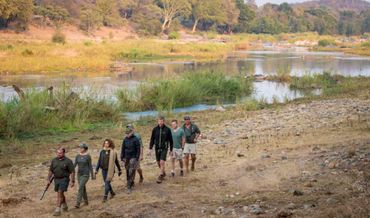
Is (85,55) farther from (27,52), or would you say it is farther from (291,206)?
(291,206)

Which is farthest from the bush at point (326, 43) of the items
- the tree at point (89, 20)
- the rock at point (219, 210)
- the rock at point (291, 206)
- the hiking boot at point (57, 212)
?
the hiking boot at point (57, 212)

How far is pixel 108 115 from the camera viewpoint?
24.9 metres

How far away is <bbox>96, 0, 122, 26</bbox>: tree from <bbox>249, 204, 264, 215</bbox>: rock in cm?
9244

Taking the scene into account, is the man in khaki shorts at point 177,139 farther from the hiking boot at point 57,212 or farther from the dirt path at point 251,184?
the hiking boot at point 57,212

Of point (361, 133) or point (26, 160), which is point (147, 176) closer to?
point (26, 160)

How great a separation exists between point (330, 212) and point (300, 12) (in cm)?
18028

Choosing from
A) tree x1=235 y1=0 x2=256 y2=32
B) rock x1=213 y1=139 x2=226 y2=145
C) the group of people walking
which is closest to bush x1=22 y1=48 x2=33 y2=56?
rock x1=213 y1=139 x2=226 y2=145

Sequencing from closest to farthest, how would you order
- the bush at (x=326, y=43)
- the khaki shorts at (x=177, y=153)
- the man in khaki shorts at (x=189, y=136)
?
1. the khaki shorts at (x=177, y=153)
2. the man in khaki shorts at (x=189, y=136)
3. the bush at (x=326, y=43)

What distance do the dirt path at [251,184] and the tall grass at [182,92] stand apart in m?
10.3

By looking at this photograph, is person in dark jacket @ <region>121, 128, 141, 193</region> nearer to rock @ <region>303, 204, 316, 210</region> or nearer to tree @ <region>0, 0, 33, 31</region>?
rock @ <region>303, 204, 316, 210</region>

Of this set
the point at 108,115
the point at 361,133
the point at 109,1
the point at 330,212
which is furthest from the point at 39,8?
the point at 330,212

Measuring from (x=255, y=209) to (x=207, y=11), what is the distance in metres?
122

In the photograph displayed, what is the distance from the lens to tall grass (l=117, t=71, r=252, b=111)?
28.4 metres

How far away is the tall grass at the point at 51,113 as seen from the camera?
67.3 ft
